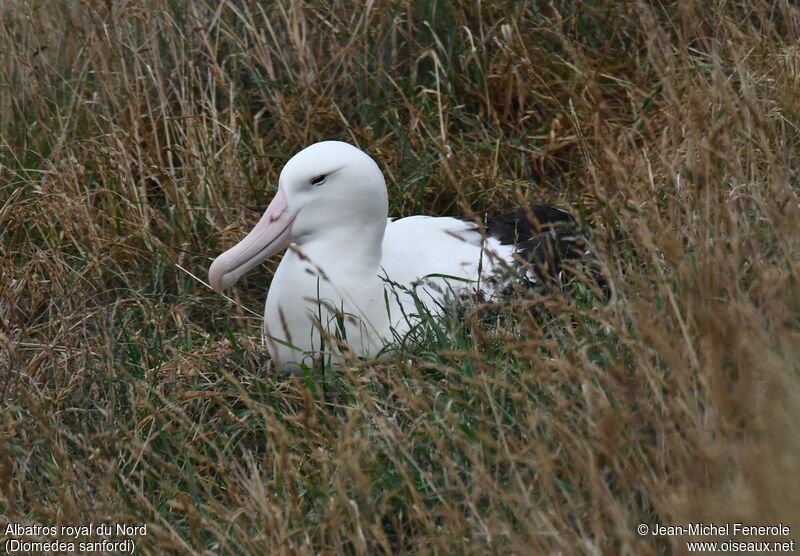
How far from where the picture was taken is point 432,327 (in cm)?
322

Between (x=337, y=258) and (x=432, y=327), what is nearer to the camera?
(x=432, y=327)

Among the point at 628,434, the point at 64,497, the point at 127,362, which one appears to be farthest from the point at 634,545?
the point at 127,362

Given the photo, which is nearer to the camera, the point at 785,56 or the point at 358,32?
the point at 785,56

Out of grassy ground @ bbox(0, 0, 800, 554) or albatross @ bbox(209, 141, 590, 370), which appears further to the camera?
albatross @ bbox(209, 141, 590, 370)

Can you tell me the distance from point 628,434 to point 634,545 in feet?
1.12

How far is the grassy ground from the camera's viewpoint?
7.64 ft

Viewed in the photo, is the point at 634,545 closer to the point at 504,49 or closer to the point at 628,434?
the point at 628,434

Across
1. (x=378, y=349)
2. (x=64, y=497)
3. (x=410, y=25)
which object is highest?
(x=410, y=25)

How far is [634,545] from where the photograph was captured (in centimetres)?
213

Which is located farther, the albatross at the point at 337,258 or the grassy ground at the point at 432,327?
the albatross at the point at 337,258

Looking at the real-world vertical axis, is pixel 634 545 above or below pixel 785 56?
below

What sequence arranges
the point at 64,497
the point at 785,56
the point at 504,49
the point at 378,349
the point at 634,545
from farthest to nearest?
1. the point at 504,49
2. the point at 785,56
3. the point at 378,349
4. the point at 64,497
5. the point at 634,545

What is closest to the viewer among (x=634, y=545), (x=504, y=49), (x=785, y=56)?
(x=634, y=545)

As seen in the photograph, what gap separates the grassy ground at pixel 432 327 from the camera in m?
2.33
